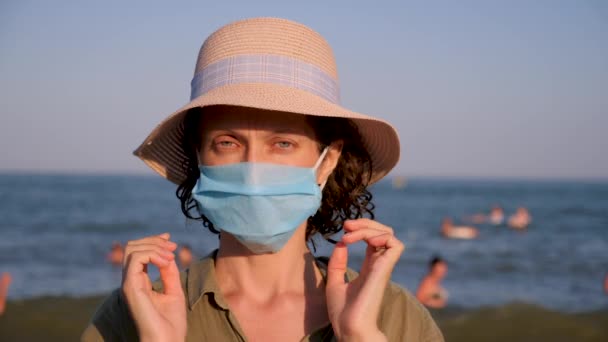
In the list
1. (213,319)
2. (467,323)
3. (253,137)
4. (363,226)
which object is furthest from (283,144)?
(467,323)

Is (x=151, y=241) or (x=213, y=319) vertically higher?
(x=151, y=241)

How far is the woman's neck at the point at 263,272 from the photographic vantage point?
10.0ft

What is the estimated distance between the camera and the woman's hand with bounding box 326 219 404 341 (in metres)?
2.59

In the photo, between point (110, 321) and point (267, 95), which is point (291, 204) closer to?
point (267, 95)

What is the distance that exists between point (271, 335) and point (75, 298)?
9662 millimetres

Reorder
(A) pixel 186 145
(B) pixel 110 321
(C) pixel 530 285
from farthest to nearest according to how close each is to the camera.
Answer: (C) pixel 530 285
(A) pixel 186 145
(B) pixel 110 321

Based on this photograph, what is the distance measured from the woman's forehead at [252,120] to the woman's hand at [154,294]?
0.52 meters

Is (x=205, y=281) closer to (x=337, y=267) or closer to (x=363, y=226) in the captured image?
(x=337, y=267)

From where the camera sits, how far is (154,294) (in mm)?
2633

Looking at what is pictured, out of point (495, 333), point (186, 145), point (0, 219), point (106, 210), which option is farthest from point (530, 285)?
point (106, 210)

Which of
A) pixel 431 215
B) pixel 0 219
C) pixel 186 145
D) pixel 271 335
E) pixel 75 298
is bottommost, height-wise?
pixel 431 215

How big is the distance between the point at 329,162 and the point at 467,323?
332 inches

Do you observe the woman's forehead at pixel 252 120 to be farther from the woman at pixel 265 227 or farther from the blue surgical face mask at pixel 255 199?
the blue surgical face mask at pixel 255 199

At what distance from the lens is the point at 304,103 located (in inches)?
110
